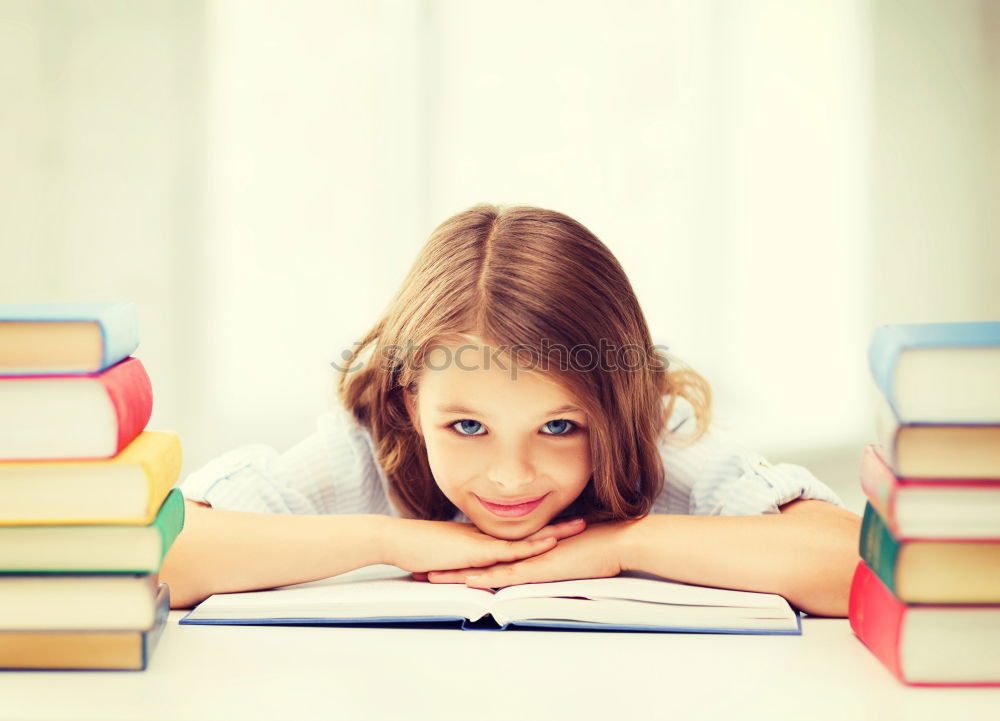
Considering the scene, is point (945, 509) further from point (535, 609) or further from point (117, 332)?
point (117, 332)

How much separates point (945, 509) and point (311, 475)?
0.89 metres

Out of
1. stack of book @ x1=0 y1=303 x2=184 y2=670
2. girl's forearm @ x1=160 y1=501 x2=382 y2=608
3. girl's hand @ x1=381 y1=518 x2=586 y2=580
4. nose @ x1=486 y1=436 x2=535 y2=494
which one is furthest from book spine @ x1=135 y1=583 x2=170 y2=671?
nose @ x1=486 y1=436 x2=535 y2=494

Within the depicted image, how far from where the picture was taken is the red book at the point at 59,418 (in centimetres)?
68

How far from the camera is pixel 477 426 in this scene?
1.11 meters

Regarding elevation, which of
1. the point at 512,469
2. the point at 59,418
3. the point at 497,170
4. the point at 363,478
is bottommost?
the point at 363,478

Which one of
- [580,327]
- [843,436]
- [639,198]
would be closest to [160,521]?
[580,327]

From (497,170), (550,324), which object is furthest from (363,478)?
(497,170)

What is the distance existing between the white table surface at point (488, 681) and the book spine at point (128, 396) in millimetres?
176

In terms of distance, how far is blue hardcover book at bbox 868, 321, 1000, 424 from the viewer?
64 cm

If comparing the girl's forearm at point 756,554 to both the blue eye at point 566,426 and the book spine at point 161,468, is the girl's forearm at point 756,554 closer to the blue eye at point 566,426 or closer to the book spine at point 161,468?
the blue eye at point 566,426

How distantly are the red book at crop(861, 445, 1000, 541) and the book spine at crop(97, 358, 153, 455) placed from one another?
551mm

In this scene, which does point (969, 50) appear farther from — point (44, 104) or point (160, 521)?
point (160, 521)

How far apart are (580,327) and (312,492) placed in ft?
1.65

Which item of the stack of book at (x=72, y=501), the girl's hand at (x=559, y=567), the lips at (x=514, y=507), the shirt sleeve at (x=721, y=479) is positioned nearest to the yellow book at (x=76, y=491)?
the stack of book at (x=72, y=501)
